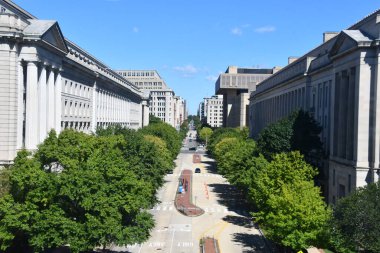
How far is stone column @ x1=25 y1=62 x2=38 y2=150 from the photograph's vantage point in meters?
57.3

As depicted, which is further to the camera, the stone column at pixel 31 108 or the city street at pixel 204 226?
the stone column at pixel 31 108

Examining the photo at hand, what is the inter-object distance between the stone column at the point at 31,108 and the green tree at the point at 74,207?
2133cm

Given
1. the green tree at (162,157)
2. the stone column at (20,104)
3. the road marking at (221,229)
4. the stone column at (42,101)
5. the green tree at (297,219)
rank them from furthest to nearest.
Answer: the green tree at (162,157) → the stone column at (42,101) → the stone column at (20,104) → the road marking at (221,229) → the green tree at (297,219)

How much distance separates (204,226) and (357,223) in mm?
25622

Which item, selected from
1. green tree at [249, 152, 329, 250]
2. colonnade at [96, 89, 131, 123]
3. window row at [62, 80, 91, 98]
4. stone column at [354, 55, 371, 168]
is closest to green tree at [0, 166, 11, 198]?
green tree at [249, 152, 329, 250]

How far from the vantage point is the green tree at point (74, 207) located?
108 feet

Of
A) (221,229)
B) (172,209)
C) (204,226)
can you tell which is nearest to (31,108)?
(172,209)

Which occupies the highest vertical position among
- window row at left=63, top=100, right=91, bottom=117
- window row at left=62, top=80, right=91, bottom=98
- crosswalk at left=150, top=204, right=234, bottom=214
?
window row at left=62, top=80, right=91, bottom=98

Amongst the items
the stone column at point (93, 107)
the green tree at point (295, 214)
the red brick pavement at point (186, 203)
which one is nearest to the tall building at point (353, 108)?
the green tree at point (295, 214)

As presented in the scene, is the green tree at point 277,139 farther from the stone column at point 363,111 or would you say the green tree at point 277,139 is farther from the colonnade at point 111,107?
the colonnade at point 111,107

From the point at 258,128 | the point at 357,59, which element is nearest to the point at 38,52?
the point at 357,59

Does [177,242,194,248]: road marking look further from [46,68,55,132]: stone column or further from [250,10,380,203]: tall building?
[46,68,55,132]: stone column

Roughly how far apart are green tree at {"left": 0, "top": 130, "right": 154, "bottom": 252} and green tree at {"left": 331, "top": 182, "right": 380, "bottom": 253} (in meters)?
14.1

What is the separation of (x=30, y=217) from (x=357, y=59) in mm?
36565
